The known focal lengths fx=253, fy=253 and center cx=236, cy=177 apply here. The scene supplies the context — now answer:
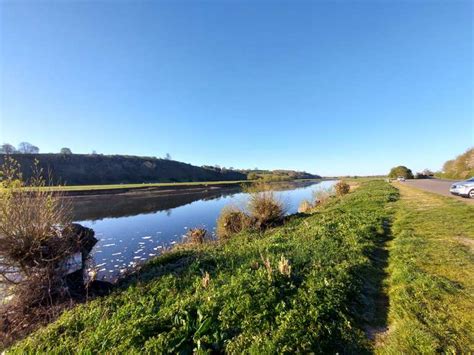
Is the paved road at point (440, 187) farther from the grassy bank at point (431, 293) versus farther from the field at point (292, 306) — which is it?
the field at point (292, 306)

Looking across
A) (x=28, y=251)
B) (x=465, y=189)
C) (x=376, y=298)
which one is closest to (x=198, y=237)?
(x=28, y=251)

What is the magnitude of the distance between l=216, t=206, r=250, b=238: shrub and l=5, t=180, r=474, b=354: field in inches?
177

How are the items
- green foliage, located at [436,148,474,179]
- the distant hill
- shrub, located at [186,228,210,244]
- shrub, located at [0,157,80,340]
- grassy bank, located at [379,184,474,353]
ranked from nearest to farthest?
grassy bank, located at [379,184,474,353], shrub, located at [0,157,80,340], shrub, located at [186,228,210,244], green foliage, located at [436,148,474,179], the distant hill

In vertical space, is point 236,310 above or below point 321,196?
below

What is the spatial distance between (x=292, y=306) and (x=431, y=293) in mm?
2546

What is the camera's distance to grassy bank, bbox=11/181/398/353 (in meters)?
3.49

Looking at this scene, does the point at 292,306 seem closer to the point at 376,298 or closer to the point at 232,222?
the point at 376,298

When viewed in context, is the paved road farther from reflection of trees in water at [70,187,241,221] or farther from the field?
reflection of trees in water at [70,187,241,221]

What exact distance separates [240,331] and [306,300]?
1.31 m

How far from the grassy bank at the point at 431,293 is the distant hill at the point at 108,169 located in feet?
261

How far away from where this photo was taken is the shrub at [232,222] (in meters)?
11.7

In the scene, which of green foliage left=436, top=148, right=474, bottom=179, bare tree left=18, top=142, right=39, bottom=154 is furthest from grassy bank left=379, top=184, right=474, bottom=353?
bare tree left=18, top=142, right=39, bottom=154

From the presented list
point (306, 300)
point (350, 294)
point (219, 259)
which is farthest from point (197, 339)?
point (219, 259)

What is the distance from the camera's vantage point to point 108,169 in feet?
311
